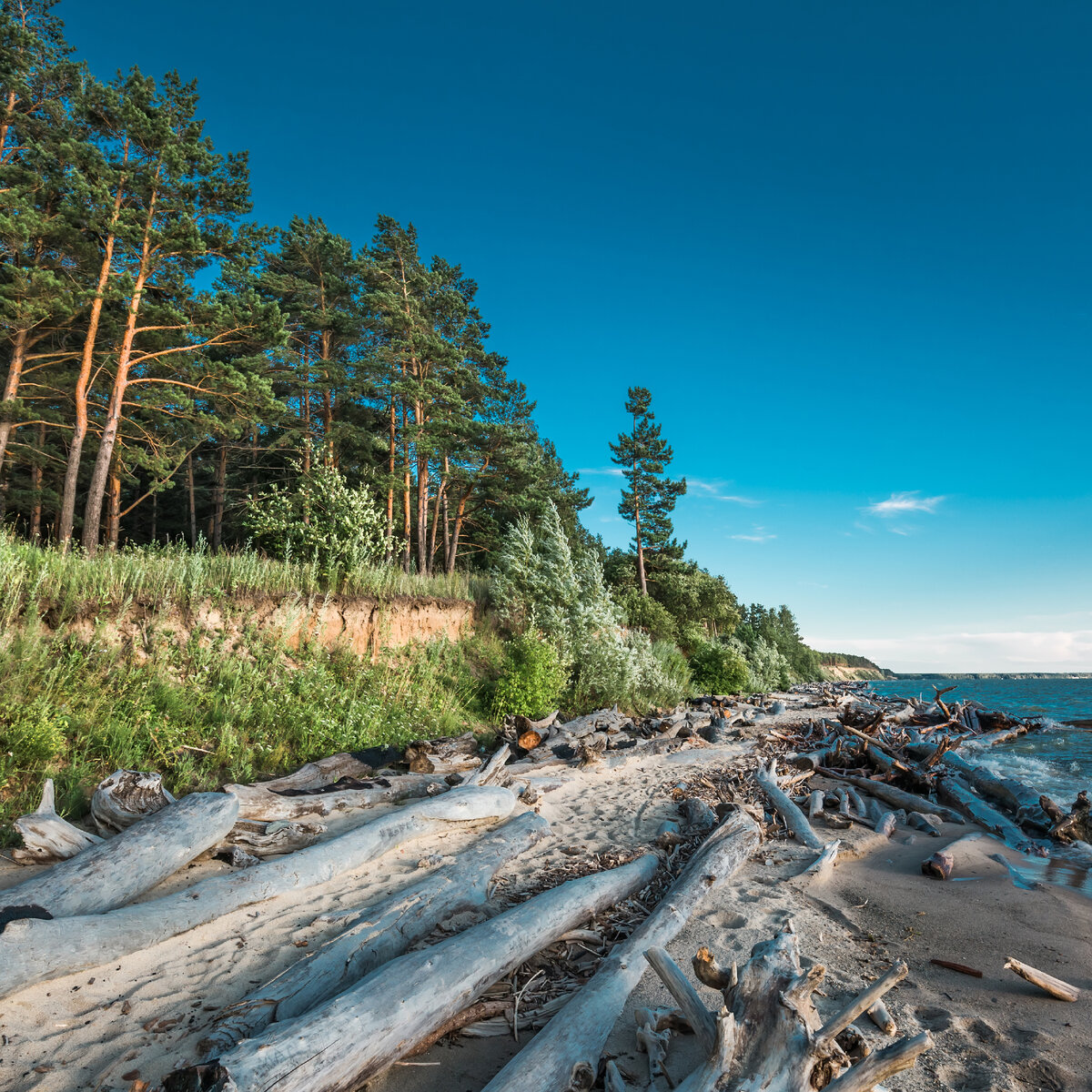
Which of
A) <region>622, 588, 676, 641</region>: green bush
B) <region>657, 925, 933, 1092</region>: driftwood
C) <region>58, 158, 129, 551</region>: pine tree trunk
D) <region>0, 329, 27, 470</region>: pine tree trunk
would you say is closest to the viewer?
<region>657, 925, 933, 1092</region>: driftwood

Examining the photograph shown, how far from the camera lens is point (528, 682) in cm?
1173

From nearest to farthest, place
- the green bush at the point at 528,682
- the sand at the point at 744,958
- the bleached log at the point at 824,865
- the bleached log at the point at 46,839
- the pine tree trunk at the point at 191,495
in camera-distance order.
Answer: the sand at the point at 744,958 < the bleached log at the point at 46,839 < the bleached log at the point at 824,865 < the green bush at the point at 528,682 < the pine tree trunk at the point at 191,495

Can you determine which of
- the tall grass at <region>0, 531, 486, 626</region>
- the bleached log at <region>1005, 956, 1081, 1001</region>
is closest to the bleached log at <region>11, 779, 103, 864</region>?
the tall grass at <region>0, 531, 486, 626</region>

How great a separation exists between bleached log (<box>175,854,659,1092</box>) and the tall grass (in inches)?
312

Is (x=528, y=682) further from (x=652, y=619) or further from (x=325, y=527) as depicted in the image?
(x=652, y=619)

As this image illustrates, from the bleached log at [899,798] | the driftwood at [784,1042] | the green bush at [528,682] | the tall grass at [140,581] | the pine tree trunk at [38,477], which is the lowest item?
the bleached log at [899,798]

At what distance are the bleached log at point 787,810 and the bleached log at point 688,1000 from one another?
13.7 ft

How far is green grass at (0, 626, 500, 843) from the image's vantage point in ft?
18.2

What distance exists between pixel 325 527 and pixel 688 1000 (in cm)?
1473

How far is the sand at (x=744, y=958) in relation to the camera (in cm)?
259

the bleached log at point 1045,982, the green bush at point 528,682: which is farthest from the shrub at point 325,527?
the bleached log at point 1045,982

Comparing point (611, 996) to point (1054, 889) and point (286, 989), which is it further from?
point (1054, 889)

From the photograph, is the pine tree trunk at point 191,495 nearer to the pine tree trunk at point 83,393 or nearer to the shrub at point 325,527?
the pine tree trunk at point 83,393

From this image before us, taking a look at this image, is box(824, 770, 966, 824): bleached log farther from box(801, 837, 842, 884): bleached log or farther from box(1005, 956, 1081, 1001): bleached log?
box(1005, 956, 1081, 1001): bleached log
